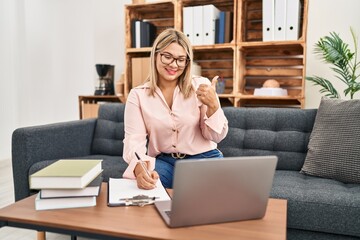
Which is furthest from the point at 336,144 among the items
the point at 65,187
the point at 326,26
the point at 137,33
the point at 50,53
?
the point at 50,53

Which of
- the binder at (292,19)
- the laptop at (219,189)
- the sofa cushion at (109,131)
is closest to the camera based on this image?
the laptop at (219,189)

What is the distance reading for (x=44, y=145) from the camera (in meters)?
1.95

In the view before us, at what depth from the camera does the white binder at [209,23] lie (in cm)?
268

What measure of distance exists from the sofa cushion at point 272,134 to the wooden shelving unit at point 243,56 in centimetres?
65

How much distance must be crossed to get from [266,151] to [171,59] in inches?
34.5

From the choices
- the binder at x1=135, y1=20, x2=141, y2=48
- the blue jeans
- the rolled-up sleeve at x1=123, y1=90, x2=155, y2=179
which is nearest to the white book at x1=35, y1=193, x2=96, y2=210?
the rolled-up sleeve at x1=123, y1=90, x2=155, y2=179

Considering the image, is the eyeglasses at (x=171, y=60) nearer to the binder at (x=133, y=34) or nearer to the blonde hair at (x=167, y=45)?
the blonde hair at (x=167, y=45)

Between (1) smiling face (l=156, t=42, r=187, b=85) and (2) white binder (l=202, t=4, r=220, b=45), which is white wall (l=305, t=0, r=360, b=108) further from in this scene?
(1) smiling face (l=156, t=42, r=187, b=85)

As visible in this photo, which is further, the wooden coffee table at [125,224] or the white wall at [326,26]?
the white wall at [326,26]

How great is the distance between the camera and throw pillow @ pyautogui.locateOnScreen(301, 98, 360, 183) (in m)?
1.60

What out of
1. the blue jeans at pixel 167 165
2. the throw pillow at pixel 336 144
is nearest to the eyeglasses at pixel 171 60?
the blue jeans at pixel 167 165

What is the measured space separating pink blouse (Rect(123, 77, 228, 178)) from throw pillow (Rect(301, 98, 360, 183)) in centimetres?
57

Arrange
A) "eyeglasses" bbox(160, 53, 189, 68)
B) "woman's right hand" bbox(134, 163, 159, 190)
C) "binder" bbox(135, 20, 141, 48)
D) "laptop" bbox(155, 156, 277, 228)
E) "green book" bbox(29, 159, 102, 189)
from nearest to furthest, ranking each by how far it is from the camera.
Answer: "laptop" bbox(155, 156, 277, 228) → "green book" bbox(29, 159, 102, 189) → "woman's right hand" bbox(134, 163, 159, 190) → "eyeglasses" bbox(160, 53, 189, 68) → "binder" bbox(135, 20, 141, 48)

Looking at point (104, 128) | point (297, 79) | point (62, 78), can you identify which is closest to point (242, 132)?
point (104, 128)
